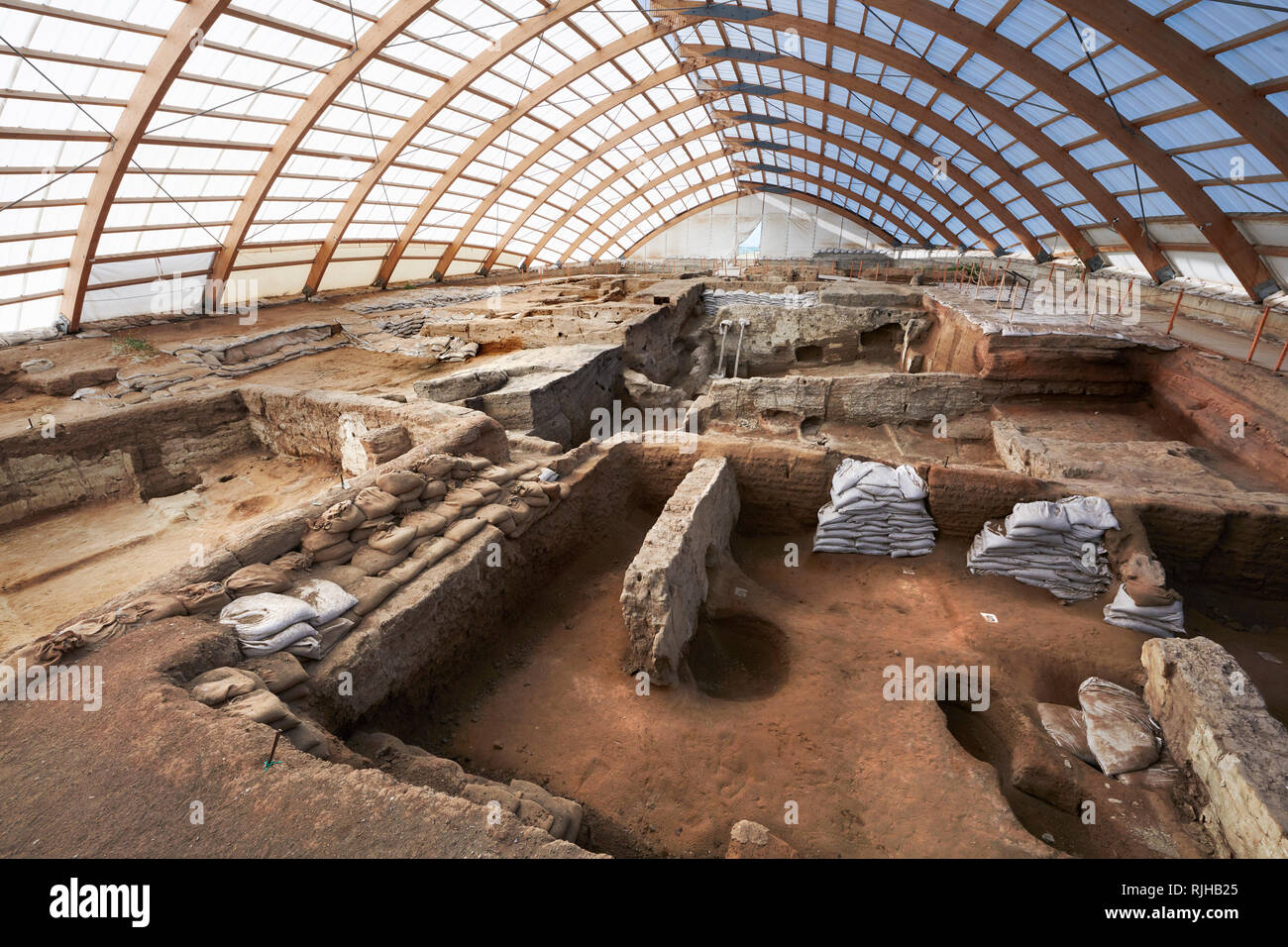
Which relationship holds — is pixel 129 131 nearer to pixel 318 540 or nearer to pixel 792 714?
pixel 318 540

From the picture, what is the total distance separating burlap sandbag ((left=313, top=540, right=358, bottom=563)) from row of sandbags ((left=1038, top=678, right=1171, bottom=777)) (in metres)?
5.70

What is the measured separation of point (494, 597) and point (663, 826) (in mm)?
2430

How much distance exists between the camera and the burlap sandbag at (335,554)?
4.70 meters

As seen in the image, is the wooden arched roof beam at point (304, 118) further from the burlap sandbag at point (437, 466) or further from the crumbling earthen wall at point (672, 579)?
the crumbling earthen wall at point (672, 579)

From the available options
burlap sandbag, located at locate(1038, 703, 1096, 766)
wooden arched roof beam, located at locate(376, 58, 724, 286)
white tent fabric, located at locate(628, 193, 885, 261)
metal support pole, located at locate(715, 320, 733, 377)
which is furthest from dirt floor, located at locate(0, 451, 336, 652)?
white tent fabric, located at locate(628, 193, 885, 261)

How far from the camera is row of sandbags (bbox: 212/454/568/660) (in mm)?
3885

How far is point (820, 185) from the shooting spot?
1372 inches

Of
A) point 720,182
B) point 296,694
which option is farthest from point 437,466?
point 720,182

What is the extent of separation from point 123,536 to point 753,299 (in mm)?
15414

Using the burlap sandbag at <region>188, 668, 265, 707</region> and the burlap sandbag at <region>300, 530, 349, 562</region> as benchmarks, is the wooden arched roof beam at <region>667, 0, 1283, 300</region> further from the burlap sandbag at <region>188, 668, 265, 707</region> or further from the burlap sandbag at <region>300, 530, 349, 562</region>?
the burlap sandbag at <region>188, 668, 265, 707</region>

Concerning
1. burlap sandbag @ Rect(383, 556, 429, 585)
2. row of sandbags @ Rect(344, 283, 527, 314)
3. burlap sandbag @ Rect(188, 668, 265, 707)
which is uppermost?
row of sandbags @ Rect(344, 283, 527, 314)

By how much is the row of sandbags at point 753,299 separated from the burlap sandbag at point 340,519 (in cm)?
1387
